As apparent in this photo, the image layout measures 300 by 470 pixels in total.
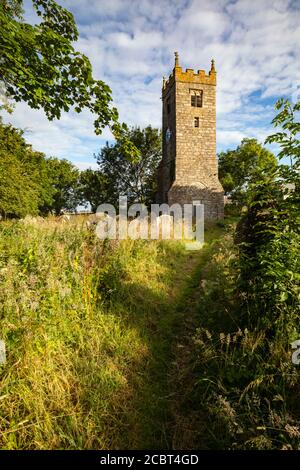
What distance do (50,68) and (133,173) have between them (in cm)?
2698

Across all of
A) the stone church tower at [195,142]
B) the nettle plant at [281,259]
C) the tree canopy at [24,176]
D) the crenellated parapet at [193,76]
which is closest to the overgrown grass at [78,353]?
the nettle plant at [281,259]

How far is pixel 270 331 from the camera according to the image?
10.6 feet

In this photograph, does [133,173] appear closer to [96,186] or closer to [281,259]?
[96,186]

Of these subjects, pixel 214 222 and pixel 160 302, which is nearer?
pixel 160 302

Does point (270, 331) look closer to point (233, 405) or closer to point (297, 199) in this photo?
point (233, 405)

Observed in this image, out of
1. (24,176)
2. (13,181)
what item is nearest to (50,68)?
(13,181)

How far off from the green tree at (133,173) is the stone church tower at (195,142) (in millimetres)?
8088

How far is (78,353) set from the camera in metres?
3.20

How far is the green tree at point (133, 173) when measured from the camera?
29266 millimetres

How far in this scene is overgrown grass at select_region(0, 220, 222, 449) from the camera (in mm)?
2385

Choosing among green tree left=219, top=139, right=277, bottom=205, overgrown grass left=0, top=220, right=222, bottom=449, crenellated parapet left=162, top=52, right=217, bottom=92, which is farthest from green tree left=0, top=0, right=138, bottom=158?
green tree left=219, top=139, right=277, bottom=205

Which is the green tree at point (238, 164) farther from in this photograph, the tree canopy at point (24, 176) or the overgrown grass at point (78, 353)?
the overgrown grass at point (78, 353)

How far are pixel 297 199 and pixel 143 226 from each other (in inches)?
279

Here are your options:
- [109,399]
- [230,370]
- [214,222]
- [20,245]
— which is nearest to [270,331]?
[230,370]
